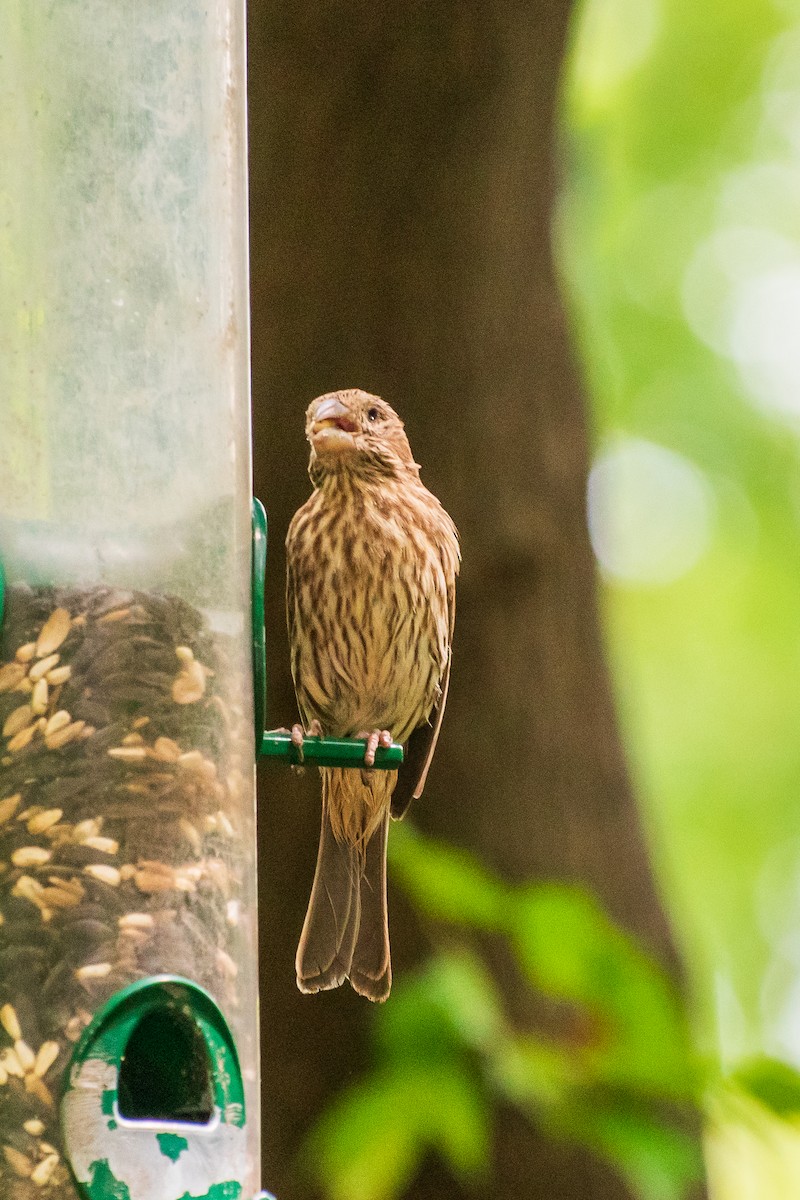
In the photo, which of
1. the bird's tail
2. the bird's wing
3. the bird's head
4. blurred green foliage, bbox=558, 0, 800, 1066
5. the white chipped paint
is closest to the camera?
the white chipped paint

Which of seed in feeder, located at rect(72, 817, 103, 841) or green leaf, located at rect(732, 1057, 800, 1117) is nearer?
seed in feeder, located at rect(72, 817, 103, 841)

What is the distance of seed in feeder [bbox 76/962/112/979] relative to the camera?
292 centimetres

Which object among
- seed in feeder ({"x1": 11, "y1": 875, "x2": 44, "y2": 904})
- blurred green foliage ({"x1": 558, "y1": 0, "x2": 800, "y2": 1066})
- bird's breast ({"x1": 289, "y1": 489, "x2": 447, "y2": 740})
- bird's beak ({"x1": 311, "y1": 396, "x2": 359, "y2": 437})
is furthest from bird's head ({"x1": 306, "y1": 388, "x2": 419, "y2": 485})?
blurred green foliage ({"x1": 558, "y1": 0, "x2": 800, "y2": 1066})

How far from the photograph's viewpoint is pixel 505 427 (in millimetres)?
4973

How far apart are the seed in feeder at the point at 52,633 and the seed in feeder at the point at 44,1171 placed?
2.80 ft

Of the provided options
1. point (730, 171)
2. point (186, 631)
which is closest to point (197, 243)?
point (186, 631)

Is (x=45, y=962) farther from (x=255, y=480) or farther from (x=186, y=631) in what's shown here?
(x=255, y=480)

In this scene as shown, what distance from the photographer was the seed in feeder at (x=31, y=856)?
2984 mm

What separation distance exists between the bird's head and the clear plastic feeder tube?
65.2 inches

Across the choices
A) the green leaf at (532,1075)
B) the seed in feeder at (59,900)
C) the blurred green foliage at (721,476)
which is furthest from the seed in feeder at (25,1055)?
the blurred green foliage at (721,476)

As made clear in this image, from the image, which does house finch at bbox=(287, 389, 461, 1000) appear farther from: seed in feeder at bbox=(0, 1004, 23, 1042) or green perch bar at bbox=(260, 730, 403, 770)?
seed in feeder at bbox=(0, 1004, 23, 1042)

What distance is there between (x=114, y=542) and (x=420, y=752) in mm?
2467

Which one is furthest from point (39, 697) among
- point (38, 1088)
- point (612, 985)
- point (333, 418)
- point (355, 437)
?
point (355, 437)

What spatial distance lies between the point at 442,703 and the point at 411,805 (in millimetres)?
474
